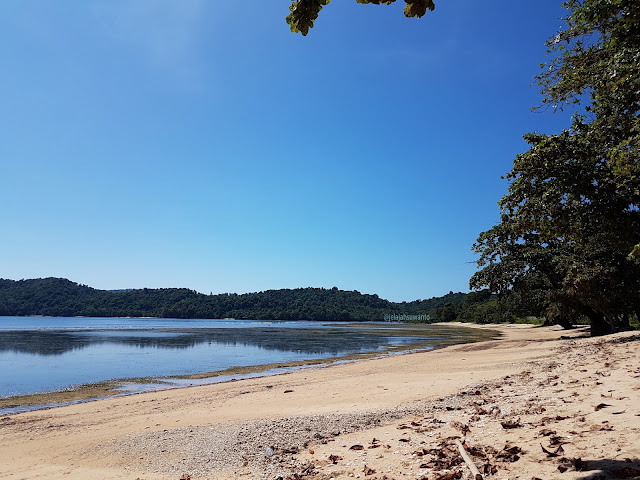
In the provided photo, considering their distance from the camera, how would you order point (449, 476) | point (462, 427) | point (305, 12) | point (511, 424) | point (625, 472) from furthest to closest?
point (462, 427)
point (511, 424)
point (449, 476)
point (625, 472)
point (305, 12)

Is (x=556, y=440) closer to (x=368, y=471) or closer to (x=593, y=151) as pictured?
(x=368, y=471)

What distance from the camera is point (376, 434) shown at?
257 inches

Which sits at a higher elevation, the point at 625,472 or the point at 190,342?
the point at 625,472

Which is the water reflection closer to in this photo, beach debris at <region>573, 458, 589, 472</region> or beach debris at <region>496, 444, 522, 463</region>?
beach debris at <region>496, 444, 522, 463</region>

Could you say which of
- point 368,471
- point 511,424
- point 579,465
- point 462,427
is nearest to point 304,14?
point 579,465

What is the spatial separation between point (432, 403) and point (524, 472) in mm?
4949

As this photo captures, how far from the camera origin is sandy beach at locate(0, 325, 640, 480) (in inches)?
177

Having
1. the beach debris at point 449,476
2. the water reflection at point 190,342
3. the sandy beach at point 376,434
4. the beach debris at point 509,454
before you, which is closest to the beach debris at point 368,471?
the sandy beach at point 376,434

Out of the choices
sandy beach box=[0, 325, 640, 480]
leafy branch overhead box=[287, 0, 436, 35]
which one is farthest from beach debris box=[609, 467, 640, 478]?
leafy branch overhead box=[287, 0, 436, 35]

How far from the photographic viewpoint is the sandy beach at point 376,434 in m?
4.50

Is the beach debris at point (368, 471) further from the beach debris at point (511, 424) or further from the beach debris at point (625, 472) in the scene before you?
the beach debris at point (625, 472)

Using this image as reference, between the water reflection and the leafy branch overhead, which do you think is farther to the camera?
the water reflection

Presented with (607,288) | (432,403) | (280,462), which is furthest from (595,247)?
(280,462)

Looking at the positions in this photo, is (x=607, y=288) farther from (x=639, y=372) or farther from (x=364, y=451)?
Answer: (x=364, y=451)
